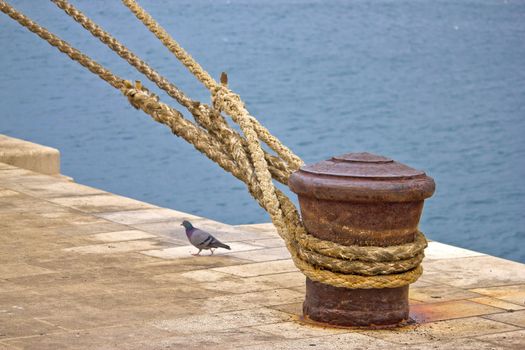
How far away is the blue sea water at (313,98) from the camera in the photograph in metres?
25.2

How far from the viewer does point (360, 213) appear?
6.61 metres

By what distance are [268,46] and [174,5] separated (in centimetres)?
1763

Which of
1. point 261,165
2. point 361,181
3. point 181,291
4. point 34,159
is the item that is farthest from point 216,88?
point 34,159

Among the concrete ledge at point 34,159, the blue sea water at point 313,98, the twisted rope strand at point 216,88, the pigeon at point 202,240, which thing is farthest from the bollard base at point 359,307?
the blue sea water at point 313,98

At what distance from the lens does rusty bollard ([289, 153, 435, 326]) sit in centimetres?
655

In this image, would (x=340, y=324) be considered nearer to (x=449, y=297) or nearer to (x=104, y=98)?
(x=449, y=297)

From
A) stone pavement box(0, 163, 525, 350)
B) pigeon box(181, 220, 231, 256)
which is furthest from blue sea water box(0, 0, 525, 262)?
pigeon box(181, 220, 231, 256)

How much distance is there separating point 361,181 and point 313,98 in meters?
35.9

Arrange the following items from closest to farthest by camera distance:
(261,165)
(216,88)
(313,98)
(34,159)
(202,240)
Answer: (261,165), (216,88), (202,240), (34,159), (313,98)

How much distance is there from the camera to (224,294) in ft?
24.5

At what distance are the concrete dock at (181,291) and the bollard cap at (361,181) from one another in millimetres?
739

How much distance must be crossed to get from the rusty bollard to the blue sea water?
1413 cm

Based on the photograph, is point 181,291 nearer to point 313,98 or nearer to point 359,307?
point 359,307

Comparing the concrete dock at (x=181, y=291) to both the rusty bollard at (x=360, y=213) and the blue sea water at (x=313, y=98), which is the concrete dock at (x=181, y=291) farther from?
the blue sea water at (x=313, y=98)
